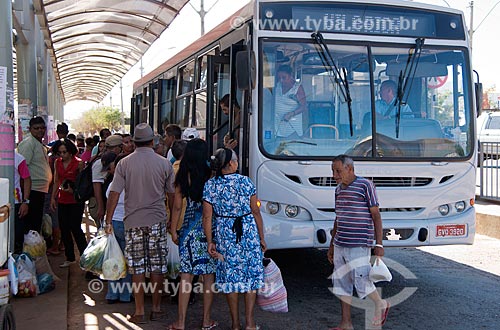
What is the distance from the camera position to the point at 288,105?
7.28 metres

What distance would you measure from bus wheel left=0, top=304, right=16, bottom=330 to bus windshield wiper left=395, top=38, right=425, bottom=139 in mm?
4457

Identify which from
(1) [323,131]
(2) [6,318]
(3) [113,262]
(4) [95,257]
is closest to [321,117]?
(1) [323,131]

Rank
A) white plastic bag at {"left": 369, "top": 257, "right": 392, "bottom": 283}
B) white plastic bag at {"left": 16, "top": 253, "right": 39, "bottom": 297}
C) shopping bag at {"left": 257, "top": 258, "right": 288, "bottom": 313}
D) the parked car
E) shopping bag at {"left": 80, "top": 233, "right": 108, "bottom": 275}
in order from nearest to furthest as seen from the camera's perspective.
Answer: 1. white plastic bag at {"left": 369, "top": 257, "right": 392, "bottom": 283}
2. shopping bag at {"left": 257, "top": 258, "right": 288, "bottom": 313}
3. shopping bag at {"left": 80, "top": 233, "right": 108, "bottom": 275}
4. white plastic bag at {"left": 16, "top": 253, "right": 39, "bottom": 297}
5. the parked car

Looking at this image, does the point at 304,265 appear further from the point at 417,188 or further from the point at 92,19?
the point at 92,19

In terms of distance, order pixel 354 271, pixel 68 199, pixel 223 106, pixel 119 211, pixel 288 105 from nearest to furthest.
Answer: pixel 354 271 → pixel 119 211 → pixel 288 105 → pixel 223 106 → pixel 68 199

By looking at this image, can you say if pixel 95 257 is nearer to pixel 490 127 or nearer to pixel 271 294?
pixel 271 294

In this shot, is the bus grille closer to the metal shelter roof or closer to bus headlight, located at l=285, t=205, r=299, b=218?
bus headlight, located at l=285, t=205, r=299, b=218

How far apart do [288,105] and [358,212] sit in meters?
1.78

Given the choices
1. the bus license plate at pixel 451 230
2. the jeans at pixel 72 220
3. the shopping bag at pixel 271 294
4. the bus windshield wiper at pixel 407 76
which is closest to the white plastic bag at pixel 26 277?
the jeans at pixel 72 220

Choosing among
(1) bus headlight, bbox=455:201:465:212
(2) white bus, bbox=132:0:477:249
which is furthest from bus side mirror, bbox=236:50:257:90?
(1) bus headlight, bbox=455:201:465:212

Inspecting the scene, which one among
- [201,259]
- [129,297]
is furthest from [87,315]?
[201,259]

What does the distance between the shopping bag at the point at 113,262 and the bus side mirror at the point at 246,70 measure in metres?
2.04

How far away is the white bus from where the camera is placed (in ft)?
23.6

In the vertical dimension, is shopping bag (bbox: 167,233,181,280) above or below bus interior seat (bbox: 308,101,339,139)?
below
